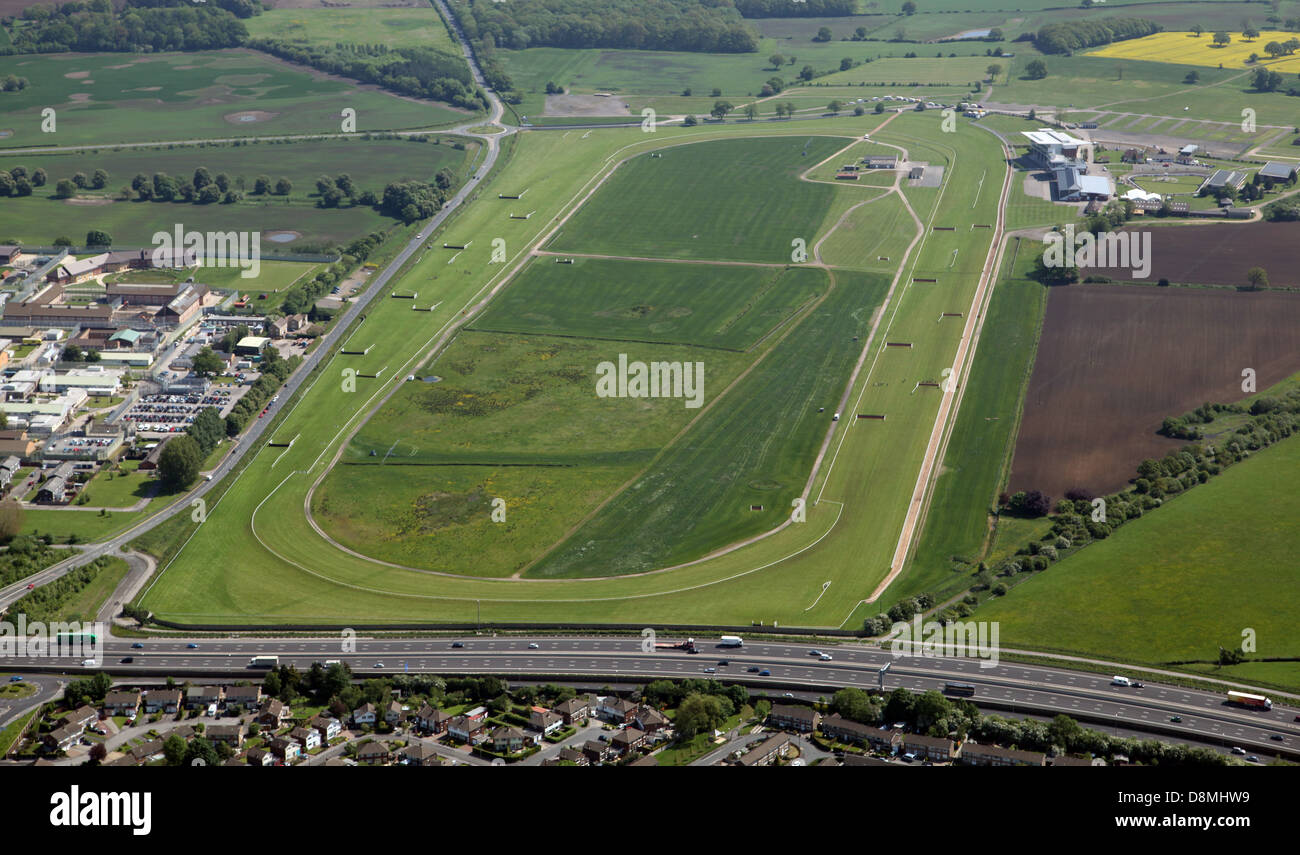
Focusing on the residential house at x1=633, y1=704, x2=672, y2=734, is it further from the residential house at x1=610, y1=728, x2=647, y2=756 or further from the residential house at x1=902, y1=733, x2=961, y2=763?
the residential house at x1=902, y1=733, x2=961, y2=763

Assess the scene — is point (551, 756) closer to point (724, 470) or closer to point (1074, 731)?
point (1074, 731)

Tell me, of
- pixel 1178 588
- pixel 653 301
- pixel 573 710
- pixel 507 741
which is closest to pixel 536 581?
pixel 573 710

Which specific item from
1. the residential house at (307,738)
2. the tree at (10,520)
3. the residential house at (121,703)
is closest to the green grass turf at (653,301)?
the tree at (10,520)

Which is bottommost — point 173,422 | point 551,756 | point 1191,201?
point 551,756

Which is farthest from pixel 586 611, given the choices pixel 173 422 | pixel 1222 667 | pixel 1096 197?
pixel 1096 197

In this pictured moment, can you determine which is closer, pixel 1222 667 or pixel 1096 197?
pixel 1222 667
